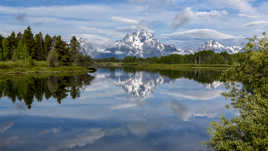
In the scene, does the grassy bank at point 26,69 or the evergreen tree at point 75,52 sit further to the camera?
the evergreen tree at point 75,52

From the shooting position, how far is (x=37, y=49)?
137 metres

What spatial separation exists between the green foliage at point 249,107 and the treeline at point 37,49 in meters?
112

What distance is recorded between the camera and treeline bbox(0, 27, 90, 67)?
12038cm

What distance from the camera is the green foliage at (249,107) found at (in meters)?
12.3

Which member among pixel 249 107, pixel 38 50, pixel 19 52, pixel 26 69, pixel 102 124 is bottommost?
pixel 102 124

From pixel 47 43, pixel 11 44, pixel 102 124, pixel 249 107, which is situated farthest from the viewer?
pixel 47 43

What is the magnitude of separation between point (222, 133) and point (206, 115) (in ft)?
58.9

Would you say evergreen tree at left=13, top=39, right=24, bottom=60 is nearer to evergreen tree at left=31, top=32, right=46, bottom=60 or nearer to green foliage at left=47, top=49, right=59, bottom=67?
evergreen tree at left=31, top=32, right=46, bottom=60

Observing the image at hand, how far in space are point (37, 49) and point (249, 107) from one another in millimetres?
138985

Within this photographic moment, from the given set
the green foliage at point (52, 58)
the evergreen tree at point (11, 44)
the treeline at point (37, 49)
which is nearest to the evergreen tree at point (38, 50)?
the treeline at point (37, 49)

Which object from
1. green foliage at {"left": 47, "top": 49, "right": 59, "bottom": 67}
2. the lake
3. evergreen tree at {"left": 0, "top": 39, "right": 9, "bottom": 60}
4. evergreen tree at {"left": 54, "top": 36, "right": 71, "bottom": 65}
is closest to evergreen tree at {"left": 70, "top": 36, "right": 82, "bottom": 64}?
evergreen tree at {"left": 54, "top": 36, "right": 71, "bottom": 65}

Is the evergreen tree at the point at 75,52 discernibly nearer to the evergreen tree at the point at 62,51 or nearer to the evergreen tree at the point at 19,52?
the evergreen tree at the point at 62,51

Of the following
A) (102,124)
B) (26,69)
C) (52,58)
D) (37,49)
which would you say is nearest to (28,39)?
(37,49)

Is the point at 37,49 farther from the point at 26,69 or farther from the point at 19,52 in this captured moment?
the point at 26,69
